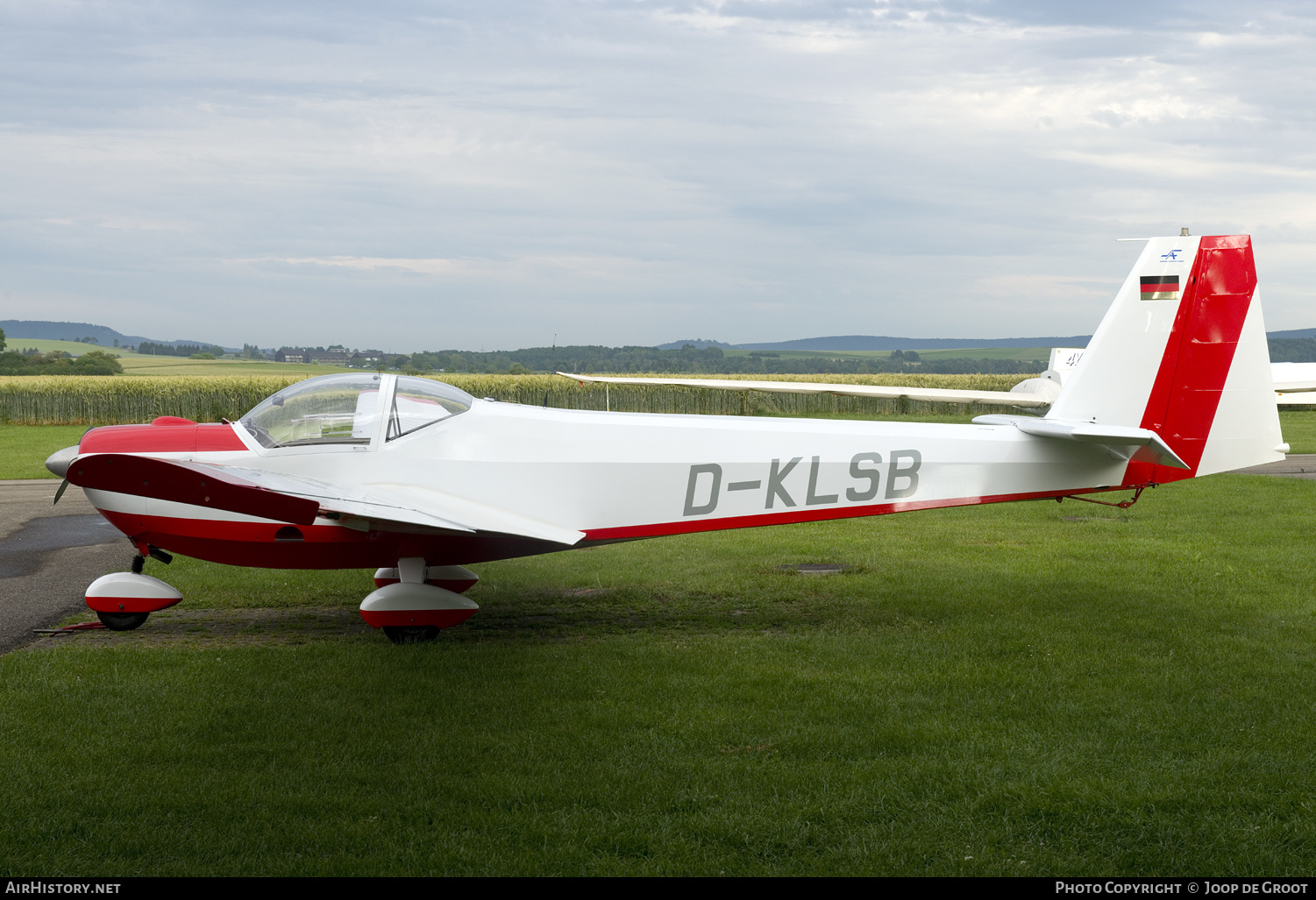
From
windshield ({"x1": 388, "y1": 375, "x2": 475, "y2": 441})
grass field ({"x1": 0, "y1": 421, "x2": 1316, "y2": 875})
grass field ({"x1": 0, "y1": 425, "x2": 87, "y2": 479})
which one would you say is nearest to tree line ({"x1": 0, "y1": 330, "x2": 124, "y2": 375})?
grass field ({"x1": 0, "y1": 425, "x2": 87, "y2": 479})

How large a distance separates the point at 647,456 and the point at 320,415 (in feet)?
8.07

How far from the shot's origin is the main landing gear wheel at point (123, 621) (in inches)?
286

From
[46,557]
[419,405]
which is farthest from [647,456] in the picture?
[46,557]

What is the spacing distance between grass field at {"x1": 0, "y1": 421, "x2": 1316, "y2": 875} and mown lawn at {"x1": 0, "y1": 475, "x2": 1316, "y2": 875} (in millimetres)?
20

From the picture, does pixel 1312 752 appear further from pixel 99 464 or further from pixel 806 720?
pixel 99 464

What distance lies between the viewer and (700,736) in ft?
16.7

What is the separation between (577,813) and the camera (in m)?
4.20

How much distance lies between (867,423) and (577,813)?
15.1ft

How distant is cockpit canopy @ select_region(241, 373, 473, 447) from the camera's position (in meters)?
6.96

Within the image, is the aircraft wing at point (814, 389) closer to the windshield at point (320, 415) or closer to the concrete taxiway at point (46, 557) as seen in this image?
the concrete taxiway at point (46, 557)

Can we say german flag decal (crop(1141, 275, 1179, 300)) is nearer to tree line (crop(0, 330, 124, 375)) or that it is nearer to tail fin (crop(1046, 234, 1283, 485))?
tail fin (crop(1046, 234, 1283, 485))

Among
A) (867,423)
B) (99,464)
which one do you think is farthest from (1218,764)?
(99,464)

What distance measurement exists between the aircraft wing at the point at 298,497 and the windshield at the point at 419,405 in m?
0.49

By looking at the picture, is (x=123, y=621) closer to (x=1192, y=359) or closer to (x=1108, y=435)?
(x=1108, y=435)
